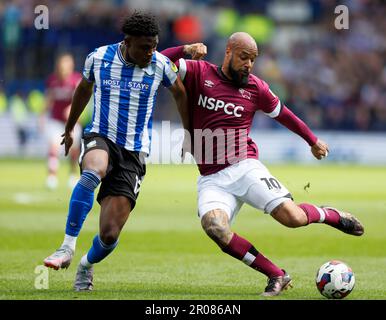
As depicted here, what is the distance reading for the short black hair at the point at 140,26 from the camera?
7.55 m

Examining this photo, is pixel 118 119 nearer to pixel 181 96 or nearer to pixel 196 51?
pixel 181 96

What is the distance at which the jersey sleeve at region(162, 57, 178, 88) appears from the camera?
25.9 ft

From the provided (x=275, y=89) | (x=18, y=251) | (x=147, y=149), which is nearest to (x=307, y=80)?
(x=275, y=89)

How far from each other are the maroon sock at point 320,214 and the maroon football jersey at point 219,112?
659 millimetres

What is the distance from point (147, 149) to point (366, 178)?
14.8 metres

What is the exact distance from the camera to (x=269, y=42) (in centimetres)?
3231

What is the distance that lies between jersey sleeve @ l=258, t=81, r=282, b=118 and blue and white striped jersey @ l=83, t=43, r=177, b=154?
857mm

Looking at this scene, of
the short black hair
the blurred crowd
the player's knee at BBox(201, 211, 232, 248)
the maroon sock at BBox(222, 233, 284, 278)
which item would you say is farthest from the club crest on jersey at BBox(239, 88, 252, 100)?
the blurred crowd

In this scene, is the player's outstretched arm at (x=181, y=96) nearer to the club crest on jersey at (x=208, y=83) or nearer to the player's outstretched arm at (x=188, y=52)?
the club crest on jersey at (x=208, y=83)

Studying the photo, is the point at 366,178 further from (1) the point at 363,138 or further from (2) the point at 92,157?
(2) the point at 92,157

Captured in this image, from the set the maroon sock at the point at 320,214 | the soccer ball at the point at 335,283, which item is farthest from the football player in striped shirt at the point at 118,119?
the soccer ball at the point at 335,283

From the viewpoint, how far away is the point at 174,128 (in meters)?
27.2

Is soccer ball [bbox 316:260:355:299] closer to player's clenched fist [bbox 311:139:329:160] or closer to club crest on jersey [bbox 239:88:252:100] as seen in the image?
player's clenched fist [bbox 311:139:329:160]

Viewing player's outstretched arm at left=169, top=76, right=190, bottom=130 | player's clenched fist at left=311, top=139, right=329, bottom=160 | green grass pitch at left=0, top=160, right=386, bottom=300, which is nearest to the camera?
green grass pitch at left=0, top=160, right=386, bottom=300
